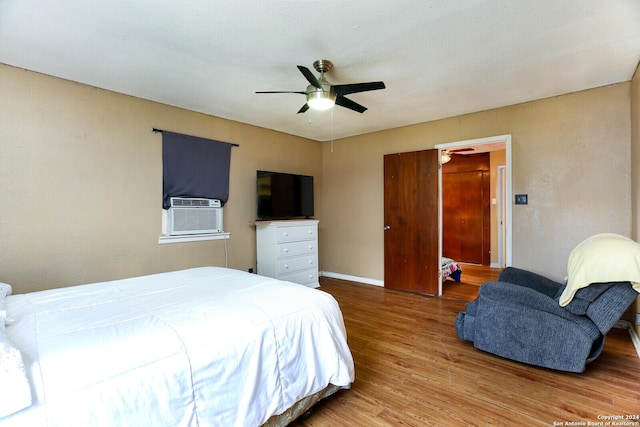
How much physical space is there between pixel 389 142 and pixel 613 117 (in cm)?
249

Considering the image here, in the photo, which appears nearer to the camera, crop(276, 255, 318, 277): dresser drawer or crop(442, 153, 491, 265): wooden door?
crop(276, 255, 318, 277): dresser drawer

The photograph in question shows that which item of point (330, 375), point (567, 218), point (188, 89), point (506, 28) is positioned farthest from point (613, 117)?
point (188, 89)

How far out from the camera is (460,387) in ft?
6.61

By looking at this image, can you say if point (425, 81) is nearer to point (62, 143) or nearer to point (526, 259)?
point (526, 259)

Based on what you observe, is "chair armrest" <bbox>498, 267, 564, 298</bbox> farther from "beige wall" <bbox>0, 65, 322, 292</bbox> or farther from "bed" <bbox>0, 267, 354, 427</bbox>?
"beige wall" <bbox>0, 65, 322, 292</bbox>

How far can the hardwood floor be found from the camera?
1.72 metres

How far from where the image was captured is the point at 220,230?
12.9ft

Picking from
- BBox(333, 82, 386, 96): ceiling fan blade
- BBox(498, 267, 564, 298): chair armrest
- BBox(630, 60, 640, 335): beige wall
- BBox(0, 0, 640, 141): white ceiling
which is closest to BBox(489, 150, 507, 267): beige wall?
BBox(0, 0, 640, 141): white ceiling

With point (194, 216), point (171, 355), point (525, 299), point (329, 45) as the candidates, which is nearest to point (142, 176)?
point (194, 216)

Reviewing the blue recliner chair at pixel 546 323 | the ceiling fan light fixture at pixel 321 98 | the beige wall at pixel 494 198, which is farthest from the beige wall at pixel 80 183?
the beige wall at pixel 494 198

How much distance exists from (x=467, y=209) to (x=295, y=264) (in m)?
4.22

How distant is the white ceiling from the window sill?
156 centimetres

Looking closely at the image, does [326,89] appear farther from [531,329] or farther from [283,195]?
[531,329]

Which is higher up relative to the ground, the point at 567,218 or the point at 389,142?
the point at 389,142
